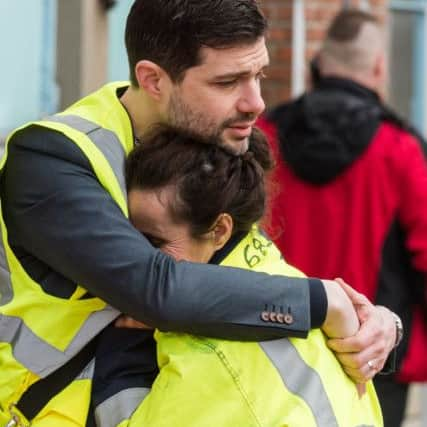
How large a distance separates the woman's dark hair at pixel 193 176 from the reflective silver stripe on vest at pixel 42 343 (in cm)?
27

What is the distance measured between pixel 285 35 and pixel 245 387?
5.58 meters

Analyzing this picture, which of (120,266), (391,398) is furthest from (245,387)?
(391,398)

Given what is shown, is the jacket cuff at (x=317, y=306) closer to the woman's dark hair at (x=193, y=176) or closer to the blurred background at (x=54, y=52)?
the woman's dark hair at (x=193, y=176)

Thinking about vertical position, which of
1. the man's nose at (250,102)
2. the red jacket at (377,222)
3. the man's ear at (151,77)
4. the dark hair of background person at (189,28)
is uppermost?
the dark hair of background person at (189,28)

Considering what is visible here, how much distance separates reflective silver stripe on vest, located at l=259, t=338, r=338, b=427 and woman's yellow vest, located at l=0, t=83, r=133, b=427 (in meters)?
0.36

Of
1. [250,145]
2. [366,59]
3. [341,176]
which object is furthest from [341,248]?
[250,145]

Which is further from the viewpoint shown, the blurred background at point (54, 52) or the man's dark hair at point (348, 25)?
the man's dark hair at point (348, 25)

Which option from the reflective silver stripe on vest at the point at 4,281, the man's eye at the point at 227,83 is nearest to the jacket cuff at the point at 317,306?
the man's eye at the point at 227,83

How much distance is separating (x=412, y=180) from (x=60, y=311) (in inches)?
106

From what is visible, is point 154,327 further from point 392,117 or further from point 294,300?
point 392,117

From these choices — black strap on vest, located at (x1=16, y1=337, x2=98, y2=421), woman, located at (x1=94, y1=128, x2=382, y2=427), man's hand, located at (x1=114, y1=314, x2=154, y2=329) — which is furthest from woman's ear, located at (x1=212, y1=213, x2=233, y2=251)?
black strap on vest, located at (x1=16, y1=337, x2=98, y2=421)

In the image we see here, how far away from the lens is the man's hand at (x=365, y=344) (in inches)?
120

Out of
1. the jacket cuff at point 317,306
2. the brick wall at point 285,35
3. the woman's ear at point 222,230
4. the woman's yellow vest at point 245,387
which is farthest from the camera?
the brick wall at point 285,35

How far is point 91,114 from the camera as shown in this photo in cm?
316
